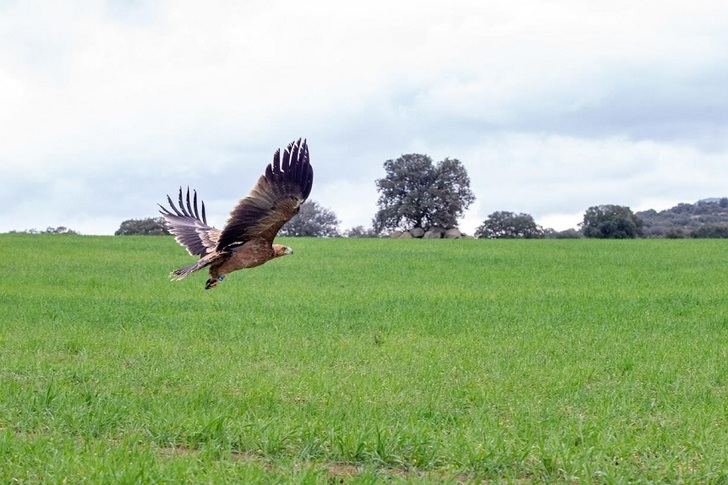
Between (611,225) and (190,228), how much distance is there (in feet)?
161

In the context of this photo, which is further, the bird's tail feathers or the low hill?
the low hill

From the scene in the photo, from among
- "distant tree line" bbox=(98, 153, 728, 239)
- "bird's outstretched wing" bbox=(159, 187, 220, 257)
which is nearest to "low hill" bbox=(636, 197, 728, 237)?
"distant tree line" bbox=(98, 153, 728, 239)

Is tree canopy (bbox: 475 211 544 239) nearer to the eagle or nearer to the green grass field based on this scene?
the green grass field

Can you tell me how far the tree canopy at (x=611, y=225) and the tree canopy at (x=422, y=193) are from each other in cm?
1094

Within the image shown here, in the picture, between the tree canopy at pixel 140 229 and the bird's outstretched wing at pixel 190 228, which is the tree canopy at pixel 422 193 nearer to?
the tree canopy at pixel 140 229

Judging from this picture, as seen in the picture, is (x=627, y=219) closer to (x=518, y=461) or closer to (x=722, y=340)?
(x=722, y=340)

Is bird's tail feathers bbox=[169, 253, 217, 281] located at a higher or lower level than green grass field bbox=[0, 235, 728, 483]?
higher

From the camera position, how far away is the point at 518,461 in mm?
6273

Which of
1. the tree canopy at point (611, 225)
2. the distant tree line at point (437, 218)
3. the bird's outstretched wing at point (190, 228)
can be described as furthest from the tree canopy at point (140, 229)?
the bird's outstretched wing at point (190, 228)

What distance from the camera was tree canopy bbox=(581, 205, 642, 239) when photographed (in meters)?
55.0

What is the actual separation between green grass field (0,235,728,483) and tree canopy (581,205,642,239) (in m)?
33.0

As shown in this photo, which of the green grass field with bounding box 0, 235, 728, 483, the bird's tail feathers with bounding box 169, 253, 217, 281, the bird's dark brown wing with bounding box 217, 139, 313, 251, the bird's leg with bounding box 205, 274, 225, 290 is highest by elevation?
the bird's dark brown wing with bounding box 217, 139, 313, 251

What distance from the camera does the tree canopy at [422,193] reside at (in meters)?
33.5

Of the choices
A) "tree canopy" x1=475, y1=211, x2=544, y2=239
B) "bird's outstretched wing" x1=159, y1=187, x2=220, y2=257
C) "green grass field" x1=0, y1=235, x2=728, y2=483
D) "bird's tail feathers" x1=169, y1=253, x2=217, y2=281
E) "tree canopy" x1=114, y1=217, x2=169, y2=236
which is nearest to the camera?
"bird's tail feathers" x1=169, y1=253, x2=217, y2=281
